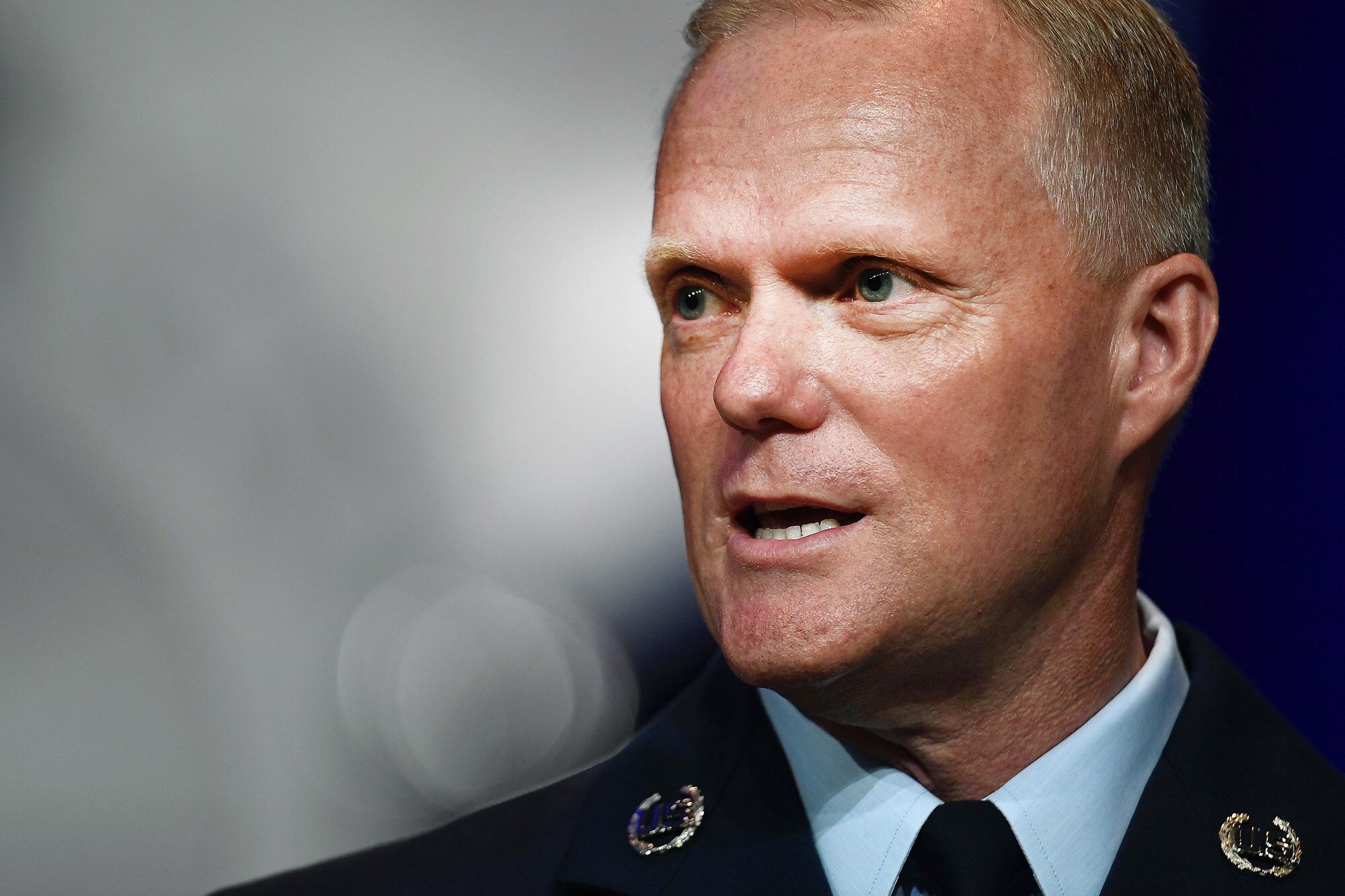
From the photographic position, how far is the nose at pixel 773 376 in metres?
1.67

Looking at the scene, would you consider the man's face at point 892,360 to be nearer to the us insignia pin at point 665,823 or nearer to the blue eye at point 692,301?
the blue eye at point 692,301

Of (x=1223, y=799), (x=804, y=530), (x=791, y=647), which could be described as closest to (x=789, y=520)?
(x=804, y=530)

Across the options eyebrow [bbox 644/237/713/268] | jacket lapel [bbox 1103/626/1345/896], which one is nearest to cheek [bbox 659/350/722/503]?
eyebrow [bbox 644/237/713/268]

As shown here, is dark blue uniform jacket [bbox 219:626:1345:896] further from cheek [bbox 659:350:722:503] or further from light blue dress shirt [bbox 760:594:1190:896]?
cheek [bbox 659:350:722:503]

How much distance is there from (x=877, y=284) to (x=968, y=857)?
29.0 inches

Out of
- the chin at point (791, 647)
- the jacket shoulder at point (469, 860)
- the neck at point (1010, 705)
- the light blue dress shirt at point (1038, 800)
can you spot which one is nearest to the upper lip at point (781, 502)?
the chin at point (791, 647)

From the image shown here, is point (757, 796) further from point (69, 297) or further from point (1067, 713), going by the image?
point (69, 297)

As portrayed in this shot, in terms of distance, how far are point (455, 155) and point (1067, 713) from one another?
7.08 ft

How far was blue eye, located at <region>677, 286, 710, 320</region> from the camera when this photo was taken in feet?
6.20

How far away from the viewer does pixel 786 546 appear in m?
1.70

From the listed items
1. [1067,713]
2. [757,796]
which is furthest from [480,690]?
[1067,713]

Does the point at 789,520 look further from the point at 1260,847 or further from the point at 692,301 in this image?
the point at 1260,847

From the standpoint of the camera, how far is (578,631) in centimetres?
355

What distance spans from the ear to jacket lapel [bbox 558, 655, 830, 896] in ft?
2.19
